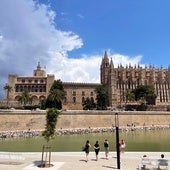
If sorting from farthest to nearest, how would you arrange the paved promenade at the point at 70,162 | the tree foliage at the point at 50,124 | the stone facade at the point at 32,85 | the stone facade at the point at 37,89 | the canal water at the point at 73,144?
the stone facade at the point at 32,85, the stone facade at the point at 37,89, the canal water at the point at 73,144, the tree foliage at the point at 50,124, the paved promenade at the point at 70,162

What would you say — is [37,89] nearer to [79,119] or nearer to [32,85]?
[32,85]

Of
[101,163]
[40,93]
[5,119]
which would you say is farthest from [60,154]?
[40,93]

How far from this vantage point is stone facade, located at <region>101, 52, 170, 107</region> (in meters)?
103

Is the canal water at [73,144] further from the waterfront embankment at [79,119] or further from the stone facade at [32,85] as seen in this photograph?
the stone facade at [32,85]

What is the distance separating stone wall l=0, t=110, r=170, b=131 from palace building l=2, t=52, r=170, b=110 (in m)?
32.1

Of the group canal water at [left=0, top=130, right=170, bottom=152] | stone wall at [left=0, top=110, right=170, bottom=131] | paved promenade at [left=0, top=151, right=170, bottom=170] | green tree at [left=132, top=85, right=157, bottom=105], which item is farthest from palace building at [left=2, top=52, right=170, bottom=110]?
paved promenade at [left=0, top=151, right=170, bottom=170]

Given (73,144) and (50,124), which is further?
(73,144)

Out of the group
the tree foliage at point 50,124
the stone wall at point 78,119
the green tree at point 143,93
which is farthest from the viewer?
the green tree at point 143,93

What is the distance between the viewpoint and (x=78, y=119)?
58625 millimetres

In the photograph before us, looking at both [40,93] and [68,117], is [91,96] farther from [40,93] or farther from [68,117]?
[68,117]

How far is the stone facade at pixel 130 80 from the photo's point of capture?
338 ft

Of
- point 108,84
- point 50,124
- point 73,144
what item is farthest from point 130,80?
point 50,124

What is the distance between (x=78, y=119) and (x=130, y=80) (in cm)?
5432

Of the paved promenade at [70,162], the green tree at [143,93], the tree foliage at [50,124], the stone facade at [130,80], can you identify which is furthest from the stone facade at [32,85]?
the tree foliage at [50,124]
